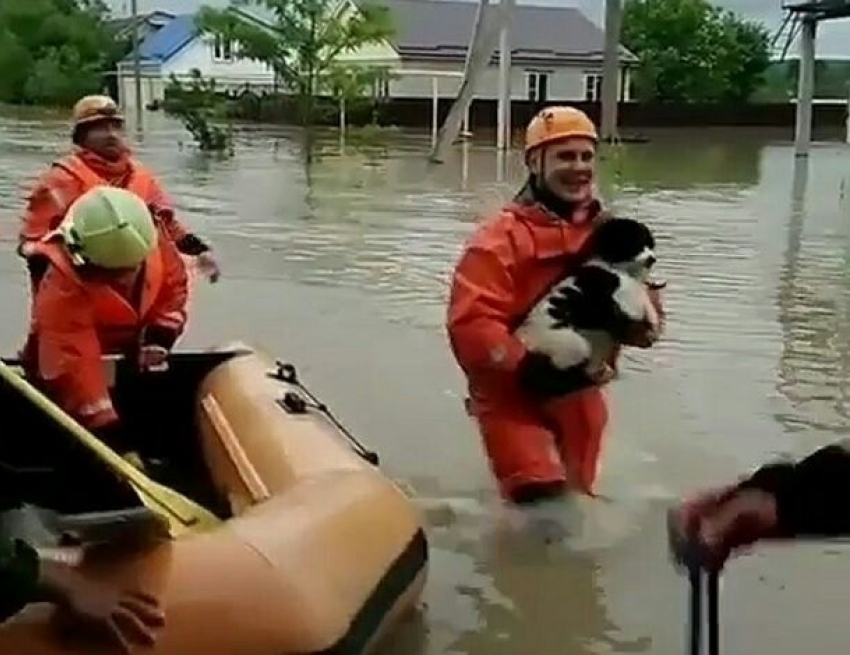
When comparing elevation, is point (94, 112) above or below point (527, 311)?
above

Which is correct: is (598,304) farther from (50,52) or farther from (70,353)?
(50,52)

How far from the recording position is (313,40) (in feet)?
140

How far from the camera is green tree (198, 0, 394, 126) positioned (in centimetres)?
4275

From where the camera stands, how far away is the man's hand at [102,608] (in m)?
3.59

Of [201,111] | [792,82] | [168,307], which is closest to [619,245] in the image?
[168,307]

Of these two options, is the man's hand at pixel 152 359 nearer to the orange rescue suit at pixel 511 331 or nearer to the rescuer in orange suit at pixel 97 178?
the orange rescue suit at pixel 511 331

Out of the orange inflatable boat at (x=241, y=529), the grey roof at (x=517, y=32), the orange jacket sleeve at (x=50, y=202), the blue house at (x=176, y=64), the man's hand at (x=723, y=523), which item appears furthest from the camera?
the blue house at (x=176, y=64)

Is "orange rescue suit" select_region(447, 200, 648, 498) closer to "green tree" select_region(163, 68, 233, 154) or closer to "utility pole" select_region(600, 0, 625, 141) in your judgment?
"green tree" select_region(163, 68, 233, 154)

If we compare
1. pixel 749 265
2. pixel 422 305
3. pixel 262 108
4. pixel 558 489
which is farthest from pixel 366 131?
pixel 558 489

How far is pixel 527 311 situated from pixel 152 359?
1426 millimetres

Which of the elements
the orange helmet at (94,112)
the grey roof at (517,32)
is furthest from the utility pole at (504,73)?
the orange helmet at (94,112)

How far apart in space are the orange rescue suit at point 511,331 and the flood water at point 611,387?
1.29 feet

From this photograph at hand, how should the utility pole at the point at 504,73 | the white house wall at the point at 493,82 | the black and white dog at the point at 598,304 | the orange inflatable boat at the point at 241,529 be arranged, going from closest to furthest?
1. the orange inflatable boat at the point at 241,529
2. the black and white dog at the point at 598,304
3. the utility pole at the point at 504,73
4. the white house wall at the point at 493,82

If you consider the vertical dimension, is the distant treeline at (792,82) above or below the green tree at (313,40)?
below
